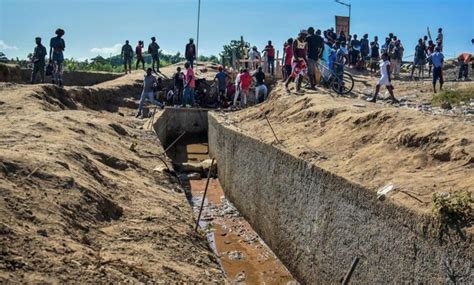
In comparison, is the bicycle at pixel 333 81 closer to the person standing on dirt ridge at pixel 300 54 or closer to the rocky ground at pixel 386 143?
the person standing on dirt ridge at pixel 300 54

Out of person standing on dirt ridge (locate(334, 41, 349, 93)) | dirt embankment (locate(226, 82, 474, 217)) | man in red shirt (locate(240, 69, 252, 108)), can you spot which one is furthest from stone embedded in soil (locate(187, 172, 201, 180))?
person standing on dirt ridge (locate(334, 41, 349, 93))

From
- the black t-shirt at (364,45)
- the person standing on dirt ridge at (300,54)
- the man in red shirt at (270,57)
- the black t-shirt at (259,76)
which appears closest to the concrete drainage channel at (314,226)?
the person standing on dirt ridge at (300,54)

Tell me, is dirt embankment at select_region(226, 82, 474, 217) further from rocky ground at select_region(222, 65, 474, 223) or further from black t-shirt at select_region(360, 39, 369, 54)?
black t-shirt at select_region(360, 39, 369, 54)

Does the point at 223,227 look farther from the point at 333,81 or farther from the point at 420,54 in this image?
the point at 420,54

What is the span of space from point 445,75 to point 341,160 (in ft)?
60.4

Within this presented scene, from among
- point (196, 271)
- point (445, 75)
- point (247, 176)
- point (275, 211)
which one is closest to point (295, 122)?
point (247, 176)

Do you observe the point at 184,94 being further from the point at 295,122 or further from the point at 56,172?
the point at 56,172

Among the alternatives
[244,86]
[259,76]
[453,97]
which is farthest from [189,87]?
[453,97]

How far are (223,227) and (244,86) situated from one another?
26.4 feet

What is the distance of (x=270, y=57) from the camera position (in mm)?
23281

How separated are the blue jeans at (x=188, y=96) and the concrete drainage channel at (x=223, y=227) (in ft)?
1.06

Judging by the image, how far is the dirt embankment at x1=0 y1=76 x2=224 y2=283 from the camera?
4.43 meters

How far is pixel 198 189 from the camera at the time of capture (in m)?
15.5

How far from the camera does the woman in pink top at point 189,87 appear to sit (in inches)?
782
